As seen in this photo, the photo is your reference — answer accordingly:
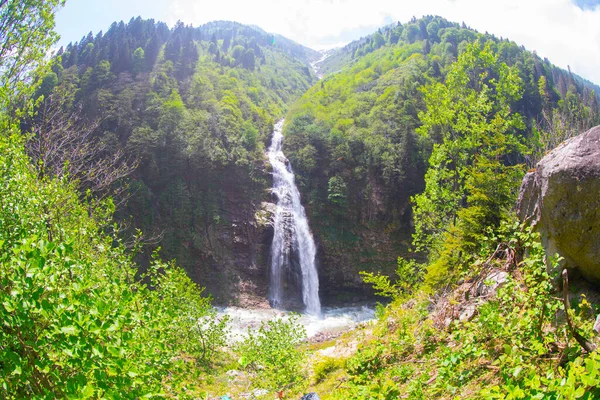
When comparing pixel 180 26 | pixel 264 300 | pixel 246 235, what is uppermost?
pixel 180 26

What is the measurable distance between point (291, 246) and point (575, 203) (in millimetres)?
27384

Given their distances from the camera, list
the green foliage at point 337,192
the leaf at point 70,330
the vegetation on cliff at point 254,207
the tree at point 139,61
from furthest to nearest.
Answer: the tree at point 139,61, the green foliage at point 337,192, the vegetation on cliff at point 254,207, the leaf at point 70,330

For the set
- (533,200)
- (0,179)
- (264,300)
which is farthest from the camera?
(264,300)

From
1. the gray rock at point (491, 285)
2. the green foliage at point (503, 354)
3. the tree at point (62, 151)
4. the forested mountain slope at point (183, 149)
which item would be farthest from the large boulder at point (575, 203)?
the forested mountain slope at point (183, 149)

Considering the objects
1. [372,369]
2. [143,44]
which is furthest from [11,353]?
[143,44]

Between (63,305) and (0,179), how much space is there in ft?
14.0

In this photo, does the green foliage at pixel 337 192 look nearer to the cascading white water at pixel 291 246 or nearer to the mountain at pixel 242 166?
the mountain at pixel 242 166

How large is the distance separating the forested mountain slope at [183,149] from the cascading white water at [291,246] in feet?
3.62

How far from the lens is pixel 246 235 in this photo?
33.1m

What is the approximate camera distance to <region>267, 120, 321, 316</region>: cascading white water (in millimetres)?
30641

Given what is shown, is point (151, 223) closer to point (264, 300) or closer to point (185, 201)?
point (185, 201)

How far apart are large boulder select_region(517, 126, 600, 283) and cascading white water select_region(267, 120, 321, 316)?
84.5 feet

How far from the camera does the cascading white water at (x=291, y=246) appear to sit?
101ft

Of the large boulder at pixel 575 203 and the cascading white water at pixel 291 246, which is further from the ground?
the large boulder at pixel 575 203
